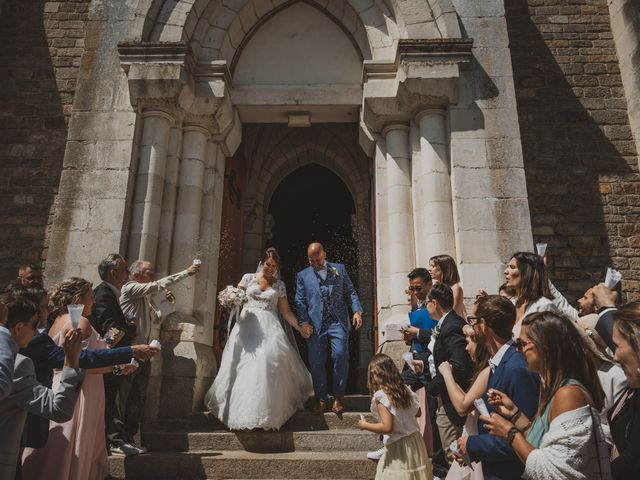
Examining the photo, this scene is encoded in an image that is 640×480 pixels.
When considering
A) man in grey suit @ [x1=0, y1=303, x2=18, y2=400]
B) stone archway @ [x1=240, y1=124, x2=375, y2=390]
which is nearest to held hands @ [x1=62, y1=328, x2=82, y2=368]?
man in grey suit @ [x1=0, y1=303, x2=18, y2=400]

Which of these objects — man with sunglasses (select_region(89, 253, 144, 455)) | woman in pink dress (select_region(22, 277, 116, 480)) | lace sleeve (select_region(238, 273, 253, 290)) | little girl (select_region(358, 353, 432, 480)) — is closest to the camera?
woman in pink dress (select_region(22, 277, 116, 480))

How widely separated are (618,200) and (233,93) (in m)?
5.47

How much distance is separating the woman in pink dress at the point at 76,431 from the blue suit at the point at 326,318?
6.69ft

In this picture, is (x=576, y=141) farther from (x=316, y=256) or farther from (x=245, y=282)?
(x=245, y=282)

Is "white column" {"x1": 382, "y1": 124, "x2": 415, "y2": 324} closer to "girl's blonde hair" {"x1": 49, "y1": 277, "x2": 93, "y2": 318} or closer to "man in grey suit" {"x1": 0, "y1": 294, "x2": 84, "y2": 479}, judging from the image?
"girl's blonde hair" {"x1": 49, "y1": 277, "x2": 93, "y2": 318}

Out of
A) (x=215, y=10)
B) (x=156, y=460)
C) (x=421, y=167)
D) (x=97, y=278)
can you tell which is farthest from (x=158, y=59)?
(x=156, y=460)

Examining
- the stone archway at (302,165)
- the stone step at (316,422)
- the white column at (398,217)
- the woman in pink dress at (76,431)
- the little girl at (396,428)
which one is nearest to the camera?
the woman in pink dress at (76,431)

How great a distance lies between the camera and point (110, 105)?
18.5ft

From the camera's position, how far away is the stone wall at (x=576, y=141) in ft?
22.7

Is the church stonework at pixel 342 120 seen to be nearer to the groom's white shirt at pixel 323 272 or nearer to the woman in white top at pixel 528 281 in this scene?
the groom's white shirt at pixel 323 272

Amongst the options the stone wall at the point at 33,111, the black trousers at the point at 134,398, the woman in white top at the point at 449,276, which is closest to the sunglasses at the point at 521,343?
the woman in white top at the point at 449,276

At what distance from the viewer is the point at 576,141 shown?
7.34 meters

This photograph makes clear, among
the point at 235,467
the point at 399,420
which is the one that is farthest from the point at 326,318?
the point at 399,420

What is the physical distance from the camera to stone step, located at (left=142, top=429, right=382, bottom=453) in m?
4.12
